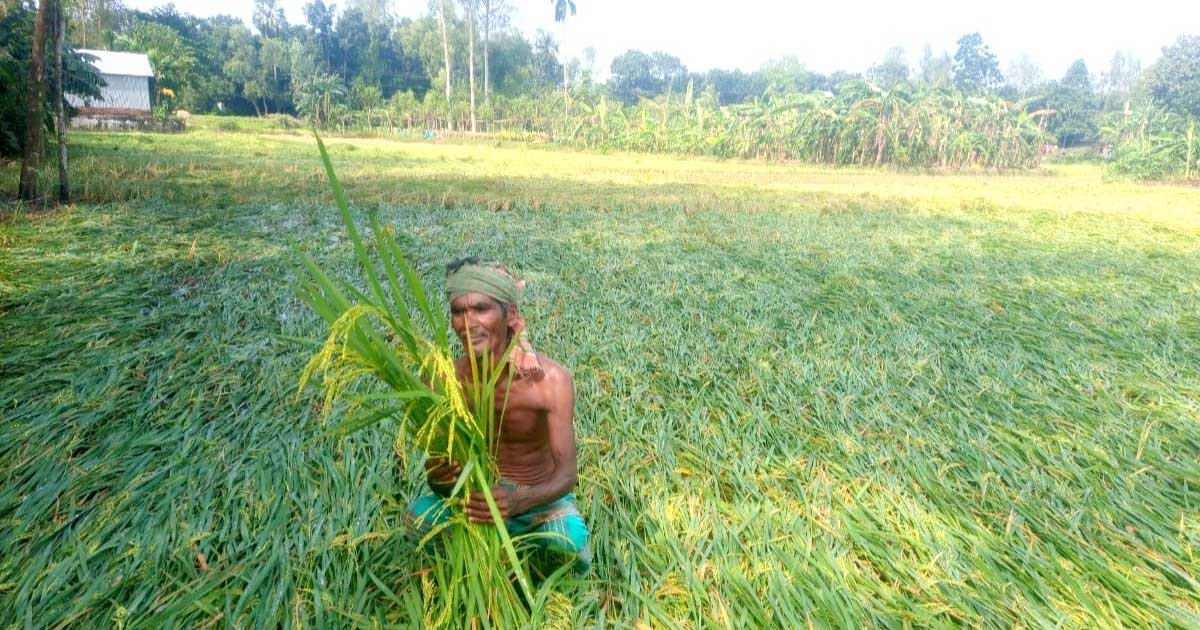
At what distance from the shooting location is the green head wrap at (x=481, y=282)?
4.94ft

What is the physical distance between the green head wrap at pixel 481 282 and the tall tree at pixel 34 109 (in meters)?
7.79

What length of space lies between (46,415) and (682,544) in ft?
8.16

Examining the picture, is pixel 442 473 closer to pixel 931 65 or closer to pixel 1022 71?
pixel 931 65

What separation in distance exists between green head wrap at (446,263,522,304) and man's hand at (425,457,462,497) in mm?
407

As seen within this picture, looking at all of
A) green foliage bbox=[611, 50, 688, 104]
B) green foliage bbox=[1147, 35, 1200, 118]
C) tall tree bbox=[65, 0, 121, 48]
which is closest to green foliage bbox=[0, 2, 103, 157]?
tall tree bbox=[65, 0, 121, 48]

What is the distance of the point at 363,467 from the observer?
228 centimetres

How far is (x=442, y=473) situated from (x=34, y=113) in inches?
329

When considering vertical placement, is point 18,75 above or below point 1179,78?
below

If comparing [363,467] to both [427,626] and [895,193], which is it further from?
[895,193]

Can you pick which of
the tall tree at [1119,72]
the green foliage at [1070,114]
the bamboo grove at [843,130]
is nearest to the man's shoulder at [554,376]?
the bamboo grove at [843,130]

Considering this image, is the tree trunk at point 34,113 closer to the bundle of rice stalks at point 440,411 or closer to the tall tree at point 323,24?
the bundle of rice stalks at point 440,411

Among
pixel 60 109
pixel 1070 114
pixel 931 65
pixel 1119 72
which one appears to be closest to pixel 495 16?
pixel 1070 114

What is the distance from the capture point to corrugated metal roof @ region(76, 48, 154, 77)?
2570 centimetres

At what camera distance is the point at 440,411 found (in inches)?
52.7
